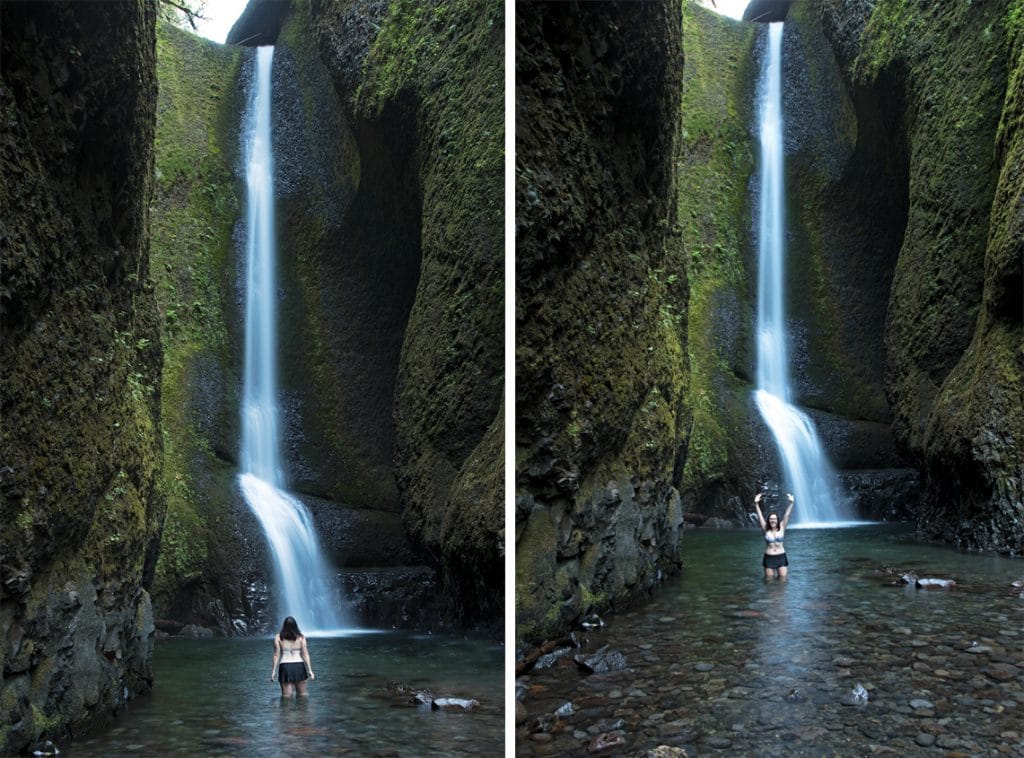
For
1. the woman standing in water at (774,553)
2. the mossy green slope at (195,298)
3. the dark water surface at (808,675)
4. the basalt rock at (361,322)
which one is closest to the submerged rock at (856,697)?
the dark water surface at (808,675)

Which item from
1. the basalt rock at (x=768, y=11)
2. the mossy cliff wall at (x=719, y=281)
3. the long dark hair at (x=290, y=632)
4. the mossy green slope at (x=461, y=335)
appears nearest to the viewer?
the long dark hair at (x=290, y=632)

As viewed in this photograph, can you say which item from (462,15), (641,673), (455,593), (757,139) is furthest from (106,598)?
(757,139)

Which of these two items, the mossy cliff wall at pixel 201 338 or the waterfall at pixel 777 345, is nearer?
the mossy cliff wall at pixel 201 338

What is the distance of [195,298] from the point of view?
19.2ft

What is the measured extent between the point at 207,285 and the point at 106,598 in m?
2.71

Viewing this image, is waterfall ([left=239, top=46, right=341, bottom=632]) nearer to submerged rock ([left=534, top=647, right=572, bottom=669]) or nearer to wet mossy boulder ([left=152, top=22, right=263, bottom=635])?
wet mossy boulder ([left=152, top=22, right=263, bottom=635])

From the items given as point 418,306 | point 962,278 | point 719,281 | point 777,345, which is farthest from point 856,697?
point 719,281

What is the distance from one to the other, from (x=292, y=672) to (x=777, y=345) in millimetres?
8479

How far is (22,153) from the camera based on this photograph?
3.34 metres

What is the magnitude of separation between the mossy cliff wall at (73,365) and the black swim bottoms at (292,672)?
2.10 ft

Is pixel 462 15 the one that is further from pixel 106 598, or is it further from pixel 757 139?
pixel 757 139

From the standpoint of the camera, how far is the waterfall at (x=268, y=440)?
5.44 meters

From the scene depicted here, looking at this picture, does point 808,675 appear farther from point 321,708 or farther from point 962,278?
point 962,278

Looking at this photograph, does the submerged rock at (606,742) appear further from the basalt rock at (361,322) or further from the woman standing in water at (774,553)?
the woman standing in water at (774,553)
